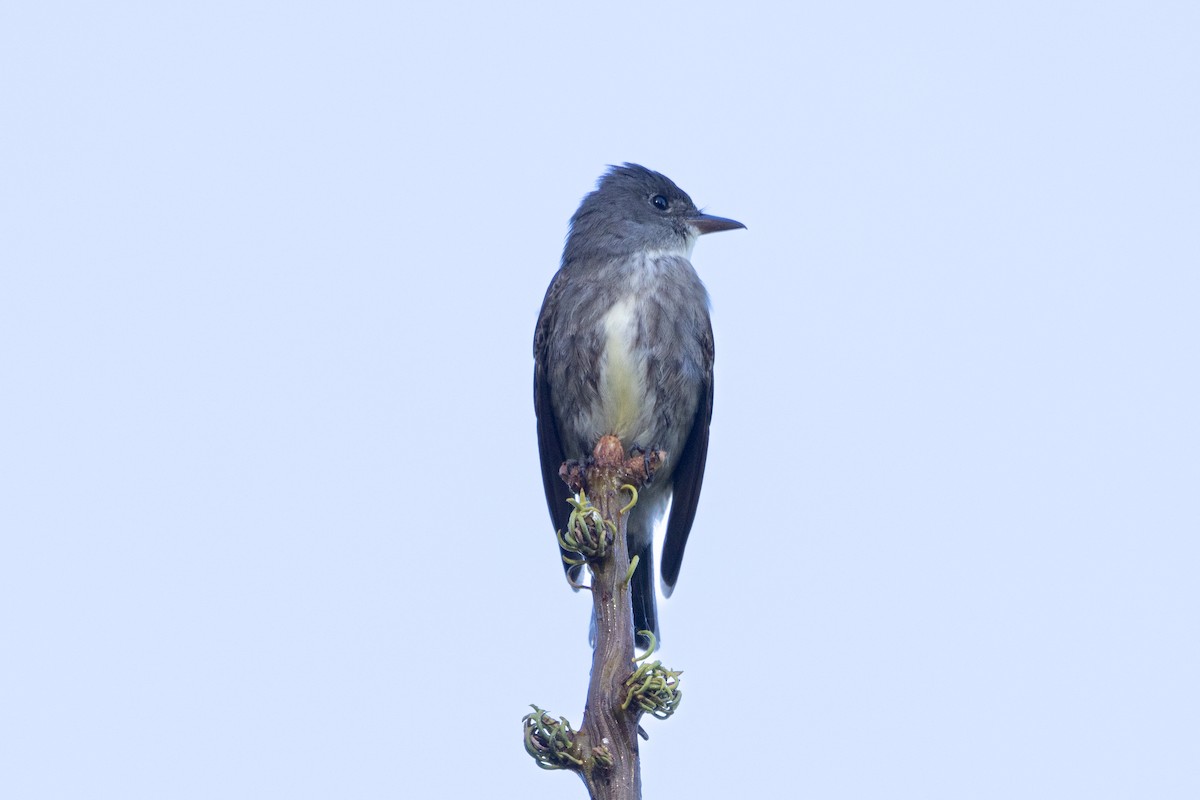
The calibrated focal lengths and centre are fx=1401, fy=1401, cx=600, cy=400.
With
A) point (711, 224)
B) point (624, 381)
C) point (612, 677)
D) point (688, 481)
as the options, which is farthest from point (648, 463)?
point (711, 224)

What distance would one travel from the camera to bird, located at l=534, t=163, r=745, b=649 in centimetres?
694

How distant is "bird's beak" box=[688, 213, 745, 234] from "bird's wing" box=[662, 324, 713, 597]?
0.93 m

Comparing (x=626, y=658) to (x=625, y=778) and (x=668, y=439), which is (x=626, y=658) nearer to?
(x=625, y=778)

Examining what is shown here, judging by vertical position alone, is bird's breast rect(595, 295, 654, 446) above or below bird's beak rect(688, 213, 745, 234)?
below

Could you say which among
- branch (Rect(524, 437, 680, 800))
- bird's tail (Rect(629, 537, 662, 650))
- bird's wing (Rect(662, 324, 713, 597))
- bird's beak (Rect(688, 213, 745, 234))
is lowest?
branch (Rect(524, 437, 680, 800))

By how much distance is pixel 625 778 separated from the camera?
4.11 metres

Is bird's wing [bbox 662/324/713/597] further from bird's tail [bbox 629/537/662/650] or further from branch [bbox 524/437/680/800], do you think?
branch [bbox 524/437/680/800]

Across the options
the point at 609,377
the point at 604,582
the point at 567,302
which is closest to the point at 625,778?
the point at 604,582

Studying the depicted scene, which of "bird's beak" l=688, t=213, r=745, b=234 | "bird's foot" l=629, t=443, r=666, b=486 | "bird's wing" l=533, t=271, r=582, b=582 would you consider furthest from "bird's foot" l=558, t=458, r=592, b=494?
"bird's beak" l=688, t=213, r=745, b=234

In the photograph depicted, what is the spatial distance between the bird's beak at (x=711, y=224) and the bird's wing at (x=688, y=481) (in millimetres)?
926

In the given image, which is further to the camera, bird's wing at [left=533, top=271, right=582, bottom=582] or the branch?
bird's wing at [left=533, top=271, right=582, bottom=582]

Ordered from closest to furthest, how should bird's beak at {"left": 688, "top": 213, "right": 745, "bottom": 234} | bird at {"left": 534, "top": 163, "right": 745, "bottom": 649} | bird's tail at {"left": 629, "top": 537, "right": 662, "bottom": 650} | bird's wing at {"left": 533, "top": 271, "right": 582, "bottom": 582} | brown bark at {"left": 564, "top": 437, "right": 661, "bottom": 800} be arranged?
brown bark at {"left": 564, "top": 437, "right": 661, "bottom": 800}, bird's tail at {"left": 629, "top": 537, "right": 662, "bottom": 650}, bird at {"left": 534, "top": 163, "right": 745, "bottom": 649}, bird's wing at {"left": 533, "top": 271, "right": 582, "bottom": 582}, bird's beak at {"left": 688, "top": 213, "right": 745, "bottom": 234}

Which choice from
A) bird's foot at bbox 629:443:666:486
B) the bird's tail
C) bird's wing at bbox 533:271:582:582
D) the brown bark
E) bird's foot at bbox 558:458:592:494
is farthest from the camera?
bird's wing at bbox 533:271:582:582

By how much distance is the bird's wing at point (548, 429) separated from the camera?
7.27 meters
